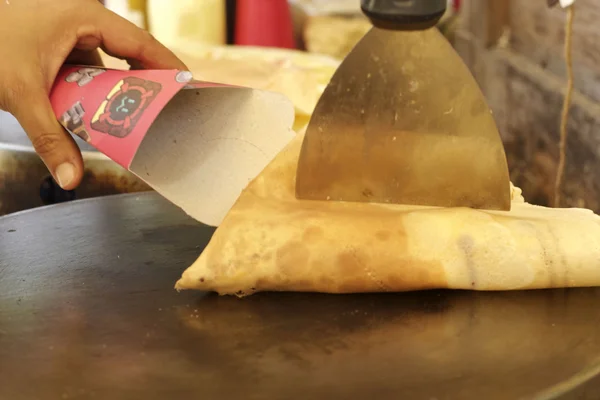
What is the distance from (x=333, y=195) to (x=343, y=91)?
138 mm

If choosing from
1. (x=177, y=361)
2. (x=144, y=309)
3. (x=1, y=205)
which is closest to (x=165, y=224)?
(x=144, y=309)

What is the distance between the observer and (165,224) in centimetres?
129

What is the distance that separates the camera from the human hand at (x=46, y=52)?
1089 millimetres

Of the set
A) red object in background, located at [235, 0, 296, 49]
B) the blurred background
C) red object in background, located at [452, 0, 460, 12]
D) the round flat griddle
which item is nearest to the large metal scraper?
the round flat griddle

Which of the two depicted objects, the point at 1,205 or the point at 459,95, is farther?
the point at 1,205

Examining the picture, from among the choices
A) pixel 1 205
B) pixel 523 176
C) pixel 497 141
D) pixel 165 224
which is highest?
pixel 497 141

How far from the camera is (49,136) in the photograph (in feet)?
3.58

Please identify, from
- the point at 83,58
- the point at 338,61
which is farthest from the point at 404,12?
the point at 338,61

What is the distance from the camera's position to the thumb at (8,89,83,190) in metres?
1.09

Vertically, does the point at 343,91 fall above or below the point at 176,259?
above

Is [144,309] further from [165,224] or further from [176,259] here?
[165,224]

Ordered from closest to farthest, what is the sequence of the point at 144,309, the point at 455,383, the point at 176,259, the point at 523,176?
1. the point at 455,383
2. the point at 144,309
3. the point at 176,259
4. the point at 523,176

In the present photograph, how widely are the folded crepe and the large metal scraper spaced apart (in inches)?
1.8

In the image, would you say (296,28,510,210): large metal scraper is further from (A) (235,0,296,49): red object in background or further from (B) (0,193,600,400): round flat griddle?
(A) (235,0,296,49): red object in background
